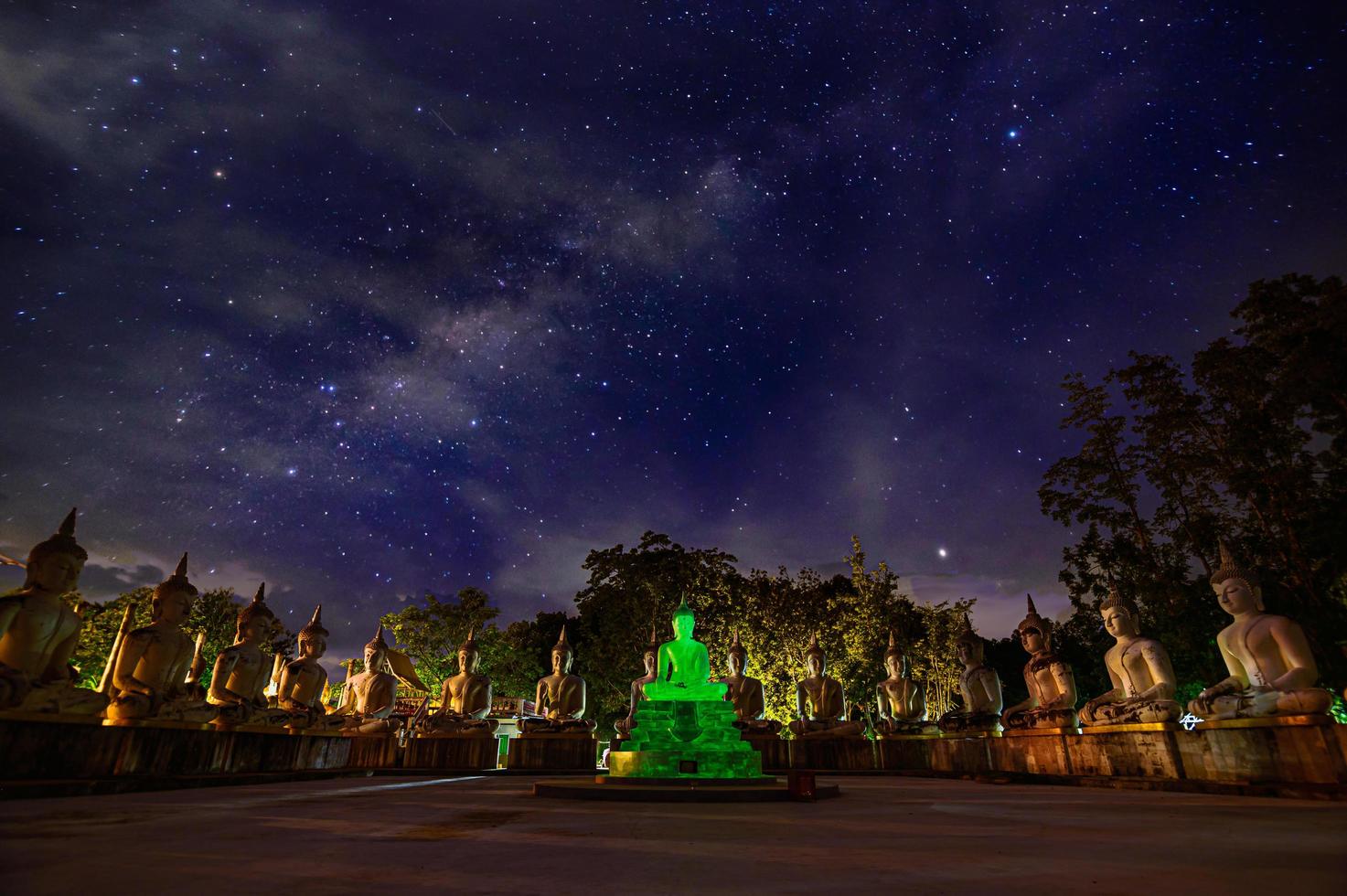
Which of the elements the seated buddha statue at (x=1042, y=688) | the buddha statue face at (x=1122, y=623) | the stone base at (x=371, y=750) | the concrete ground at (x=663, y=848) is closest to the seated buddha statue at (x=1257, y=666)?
the concrete ground at (x=663, y=848)

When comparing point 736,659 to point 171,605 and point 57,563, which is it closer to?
point 171,605

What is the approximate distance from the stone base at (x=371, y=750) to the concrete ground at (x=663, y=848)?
9.38m

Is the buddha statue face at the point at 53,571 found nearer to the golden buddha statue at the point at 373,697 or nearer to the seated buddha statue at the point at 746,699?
the golden buddha statue at the point at 373,697

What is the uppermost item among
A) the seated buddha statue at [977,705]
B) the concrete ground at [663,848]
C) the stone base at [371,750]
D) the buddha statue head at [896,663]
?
the buddha statue head at [896,663]

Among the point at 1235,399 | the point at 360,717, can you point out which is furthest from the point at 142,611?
the point at 1235,399

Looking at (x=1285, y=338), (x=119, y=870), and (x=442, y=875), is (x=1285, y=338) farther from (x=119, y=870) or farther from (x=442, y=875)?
(x=119, y=870)

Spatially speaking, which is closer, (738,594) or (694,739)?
(694,739)

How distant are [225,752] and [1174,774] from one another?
16.4 meters

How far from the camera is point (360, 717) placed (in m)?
17.9

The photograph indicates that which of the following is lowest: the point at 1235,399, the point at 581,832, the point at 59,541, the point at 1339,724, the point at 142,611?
the point at 581,832

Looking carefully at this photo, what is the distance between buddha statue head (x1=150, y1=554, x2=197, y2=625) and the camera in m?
11.6

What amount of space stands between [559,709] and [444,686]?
371 cm

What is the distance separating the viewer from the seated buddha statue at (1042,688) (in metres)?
14.4

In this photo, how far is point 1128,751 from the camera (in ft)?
39.5
